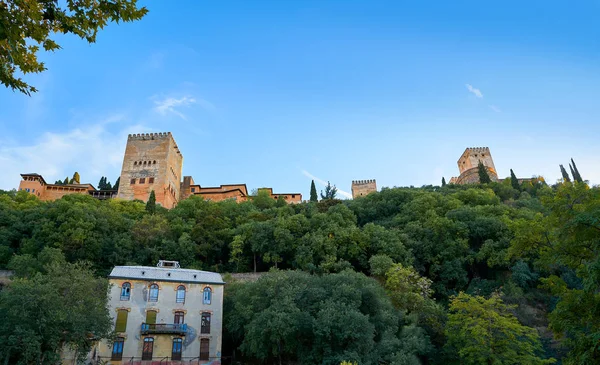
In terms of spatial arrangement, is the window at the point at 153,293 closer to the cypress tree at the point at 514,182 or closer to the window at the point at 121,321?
the window at the point at 121,321

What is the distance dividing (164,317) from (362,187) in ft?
224

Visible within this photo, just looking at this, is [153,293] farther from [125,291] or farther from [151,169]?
[151,169]

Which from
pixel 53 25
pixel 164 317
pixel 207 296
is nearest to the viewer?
pixel 53 25

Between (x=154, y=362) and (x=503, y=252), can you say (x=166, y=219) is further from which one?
(x=503, y=252)

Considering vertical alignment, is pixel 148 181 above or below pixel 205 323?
above

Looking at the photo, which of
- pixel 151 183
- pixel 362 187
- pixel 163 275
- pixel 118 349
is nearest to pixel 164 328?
pixel 118 349

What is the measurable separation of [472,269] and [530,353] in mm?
16533

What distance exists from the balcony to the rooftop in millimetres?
3374

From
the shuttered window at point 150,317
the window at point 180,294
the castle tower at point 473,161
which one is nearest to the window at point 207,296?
Answer: the window at point 180,294

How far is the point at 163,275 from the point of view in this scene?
109 feet

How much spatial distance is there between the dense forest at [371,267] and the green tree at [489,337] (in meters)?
0.09

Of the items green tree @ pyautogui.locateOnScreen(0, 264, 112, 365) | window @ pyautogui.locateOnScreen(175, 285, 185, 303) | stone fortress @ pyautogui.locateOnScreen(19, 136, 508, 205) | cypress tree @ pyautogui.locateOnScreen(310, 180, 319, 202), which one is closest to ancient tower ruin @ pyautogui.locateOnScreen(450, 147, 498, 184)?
stone fortress @ pyautogui.locateOnScreen(19, 136, 508, 205)

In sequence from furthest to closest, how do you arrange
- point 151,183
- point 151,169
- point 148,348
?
point 151,169 → point 151,183 → point 148,348

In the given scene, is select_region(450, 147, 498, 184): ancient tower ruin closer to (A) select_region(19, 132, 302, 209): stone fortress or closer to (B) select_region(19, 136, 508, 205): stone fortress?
(B) select_region(19, 136, 508, 205): stone fortress
